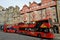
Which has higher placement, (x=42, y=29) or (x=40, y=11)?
(x=40, y=11)

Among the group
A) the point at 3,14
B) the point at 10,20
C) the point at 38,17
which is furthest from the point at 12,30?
the point at 3,14

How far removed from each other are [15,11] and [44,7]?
31937mm

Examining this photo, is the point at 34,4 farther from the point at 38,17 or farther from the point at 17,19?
the point at 17,19

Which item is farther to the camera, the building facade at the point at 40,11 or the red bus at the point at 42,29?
the building facade at the point at 40,11

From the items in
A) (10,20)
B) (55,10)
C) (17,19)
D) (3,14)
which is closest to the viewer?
(55,10)

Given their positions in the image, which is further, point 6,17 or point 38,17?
point 6,17

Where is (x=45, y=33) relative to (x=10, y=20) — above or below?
below

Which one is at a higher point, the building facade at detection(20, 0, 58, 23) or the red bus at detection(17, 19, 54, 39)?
the building facade at detection(20, 0, 58, 23)

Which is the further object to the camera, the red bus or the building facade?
the building facade

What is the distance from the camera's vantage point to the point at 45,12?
56312 mm

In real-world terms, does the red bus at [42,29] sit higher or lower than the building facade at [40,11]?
lower

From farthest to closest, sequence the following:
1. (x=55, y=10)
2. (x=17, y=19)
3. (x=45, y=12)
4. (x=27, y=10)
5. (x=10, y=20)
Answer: (x=10, y=20) → (x=17, y=19) → (x=27, y=10) → (x=45, y=12) → (x=55, y=10)

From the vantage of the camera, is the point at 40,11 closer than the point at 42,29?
No

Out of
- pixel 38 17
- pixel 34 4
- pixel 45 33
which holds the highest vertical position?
pixel 34 4
